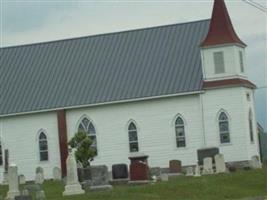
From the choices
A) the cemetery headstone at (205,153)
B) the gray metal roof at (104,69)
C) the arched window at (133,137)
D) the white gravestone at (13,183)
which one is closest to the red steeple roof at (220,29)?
the gray metal roof at (104,69)

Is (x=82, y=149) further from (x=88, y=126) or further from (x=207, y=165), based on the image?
(x=88, y=126)

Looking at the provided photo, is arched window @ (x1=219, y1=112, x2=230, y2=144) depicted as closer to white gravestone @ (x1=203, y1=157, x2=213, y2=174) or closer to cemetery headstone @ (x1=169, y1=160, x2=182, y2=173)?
cemetery headstone @ (x1=169, y1=160, x2=182, y2=173)

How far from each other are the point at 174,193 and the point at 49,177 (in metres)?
23.7

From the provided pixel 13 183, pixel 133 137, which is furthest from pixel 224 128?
pixel 13 183

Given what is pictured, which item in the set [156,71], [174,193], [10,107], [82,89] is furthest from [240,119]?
[174,193]

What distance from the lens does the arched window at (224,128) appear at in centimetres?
5331

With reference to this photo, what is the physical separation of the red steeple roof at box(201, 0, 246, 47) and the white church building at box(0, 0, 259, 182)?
2.6 inches

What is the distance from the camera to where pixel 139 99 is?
54.7 m

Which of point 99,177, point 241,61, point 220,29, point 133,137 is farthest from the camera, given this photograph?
point 133,137

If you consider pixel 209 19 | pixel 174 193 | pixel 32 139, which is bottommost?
pixel 174 193

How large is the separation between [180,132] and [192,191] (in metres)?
20.2

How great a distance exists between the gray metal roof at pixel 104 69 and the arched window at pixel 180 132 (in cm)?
196

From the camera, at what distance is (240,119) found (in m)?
53.1

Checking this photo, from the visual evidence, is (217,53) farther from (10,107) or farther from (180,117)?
(10,107)
